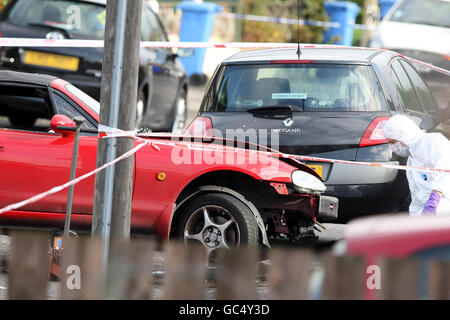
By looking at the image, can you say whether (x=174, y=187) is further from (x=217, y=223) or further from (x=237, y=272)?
(x=237, y=272)

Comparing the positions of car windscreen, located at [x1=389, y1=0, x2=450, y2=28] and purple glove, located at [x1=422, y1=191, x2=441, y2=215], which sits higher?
car windscreen, located at [x1=389, y1=0, x2=450, y2=28]

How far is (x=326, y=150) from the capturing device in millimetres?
8211

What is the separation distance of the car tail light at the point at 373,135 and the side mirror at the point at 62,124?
2.35 m

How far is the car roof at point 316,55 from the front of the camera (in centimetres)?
870

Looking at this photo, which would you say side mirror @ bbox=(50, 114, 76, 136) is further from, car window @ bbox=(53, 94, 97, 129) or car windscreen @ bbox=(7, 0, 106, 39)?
car windscreen @ bbox=(7, 0, 106, 39)

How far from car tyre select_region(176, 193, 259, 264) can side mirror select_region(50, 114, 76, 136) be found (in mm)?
1048

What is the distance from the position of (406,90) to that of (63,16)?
498cm

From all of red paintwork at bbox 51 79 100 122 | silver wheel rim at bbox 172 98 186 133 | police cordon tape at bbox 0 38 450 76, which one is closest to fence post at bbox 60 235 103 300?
red paintwork at bbox 51 79 100 122

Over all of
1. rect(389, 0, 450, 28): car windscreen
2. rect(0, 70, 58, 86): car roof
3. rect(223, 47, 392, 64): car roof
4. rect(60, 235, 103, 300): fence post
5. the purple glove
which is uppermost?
rect(389, 0, 450, 28): car windscreen

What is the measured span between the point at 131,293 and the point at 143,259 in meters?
0.16

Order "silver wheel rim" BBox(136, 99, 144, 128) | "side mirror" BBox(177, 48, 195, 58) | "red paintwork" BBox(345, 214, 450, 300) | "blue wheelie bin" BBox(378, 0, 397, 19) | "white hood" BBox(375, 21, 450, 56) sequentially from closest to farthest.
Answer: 1. "red paintwork" BBox(345, 214, 450, 300)
2. "silver wheel rim" BBox(136, 99, 144, 128)
3. "side mirror" BBox(177, 48, 195, 58)
4. "white hood" BBox(375, 21, 450, 56)
5. "blue wheelie bin" BBox(378, 0, 397, 19)

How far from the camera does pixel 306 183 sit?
24.5ft

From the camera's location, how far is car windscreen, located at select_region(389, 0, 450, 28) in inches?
712

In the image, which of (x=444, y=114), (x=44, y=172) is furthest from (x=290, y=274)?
(x=444, y=114)
